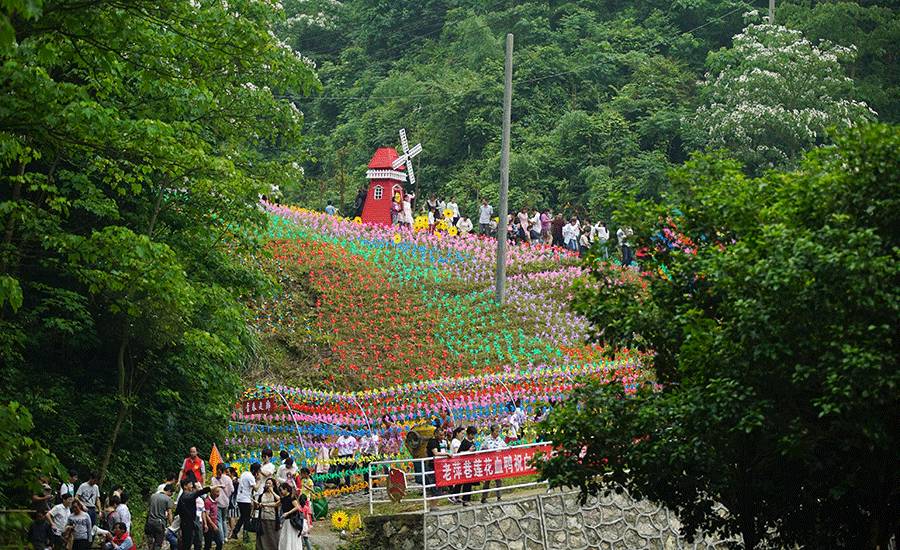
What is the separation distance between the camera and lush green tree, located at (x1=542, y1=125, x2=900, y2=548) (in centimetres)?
1219

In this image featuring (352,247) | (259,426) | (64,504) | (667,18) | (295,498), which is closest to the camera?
(64,504)

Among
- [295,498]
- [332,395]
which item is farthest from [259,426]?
[295,498]

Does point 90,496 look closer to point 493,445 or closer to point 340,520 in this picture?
point 340,520

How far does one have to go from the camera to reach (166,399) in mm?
23141

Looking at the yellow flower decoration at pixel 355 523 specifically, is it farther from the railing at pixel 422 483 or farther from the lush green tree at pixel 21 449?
the lush green tree at pixel 21 449

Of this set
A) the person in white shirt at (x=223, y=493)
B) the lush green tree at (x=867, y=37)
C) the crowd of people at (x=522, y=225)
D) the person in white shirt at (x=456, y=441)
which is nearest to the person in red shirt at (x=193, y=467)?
the person in white shirt at (x=223, y=493)

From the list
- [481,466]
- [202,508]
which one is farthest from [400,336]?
[202,508]

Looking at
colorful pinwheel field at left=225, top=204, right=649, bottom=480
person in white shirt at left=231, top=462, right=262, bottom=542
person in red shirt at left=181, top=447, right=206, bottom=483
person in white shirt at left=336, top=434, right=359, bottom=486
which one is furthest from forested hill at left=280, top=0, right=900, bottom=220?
person in white shirt at left=231, top=462, right=262, bottom=542

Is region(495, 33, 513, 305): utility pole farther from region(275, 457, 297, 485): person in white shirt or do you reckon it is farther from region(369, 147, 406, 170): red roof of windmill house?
region(369, 147, 406, 170): red roof of windmill house

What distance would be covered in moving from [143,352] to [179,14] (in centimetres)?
1029

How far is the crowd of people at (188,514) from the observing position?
54.6 feet

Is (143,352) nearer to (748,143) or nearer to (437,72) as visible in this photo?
(748,143)

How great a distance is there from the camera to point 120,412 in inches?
855

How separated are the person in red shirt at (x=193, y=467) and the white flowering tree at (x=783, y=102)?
82.3ft
